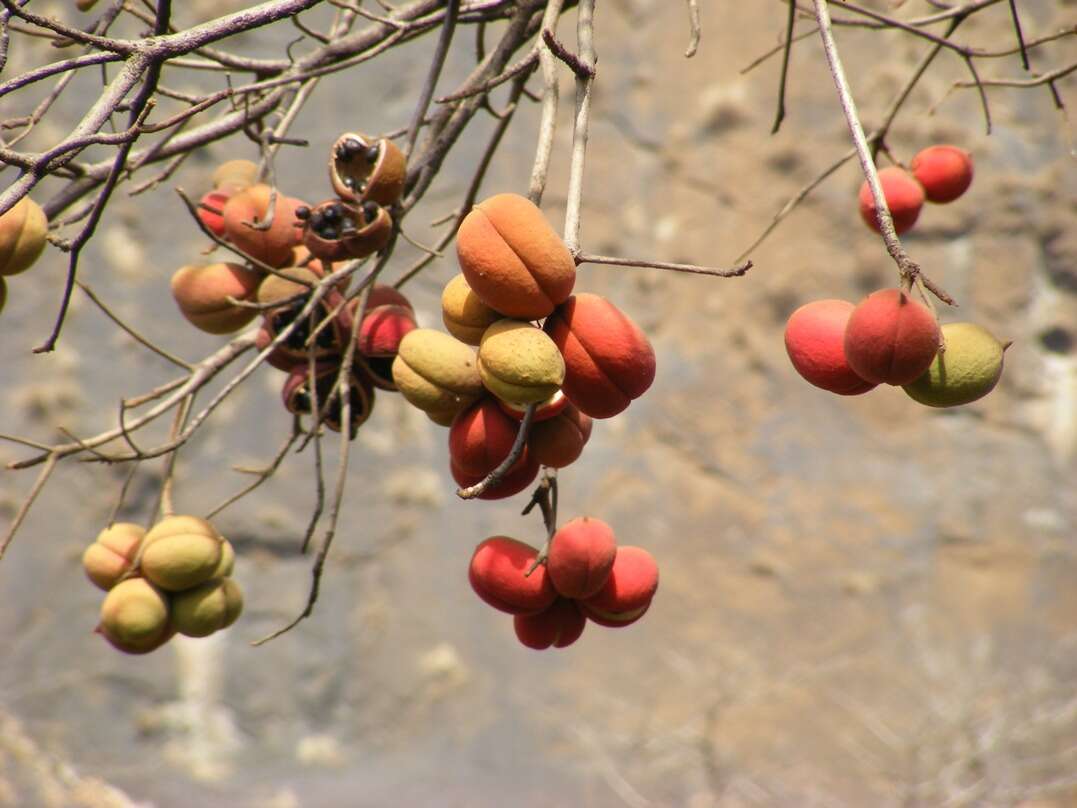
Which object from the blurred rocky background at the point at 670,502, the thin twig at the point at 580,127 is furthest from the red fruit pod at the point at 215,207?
the blurred rocky background at the point at 670,502

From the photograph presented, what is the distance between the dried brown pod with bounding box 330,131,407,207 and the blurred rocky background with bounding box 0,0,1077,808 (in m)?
2.46

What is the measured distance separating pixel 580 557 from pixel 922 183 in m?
0.48

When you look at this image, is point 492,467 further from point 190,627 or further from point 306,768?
point 306,768

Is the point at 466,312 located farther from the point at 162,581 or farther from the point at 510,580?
the point at 162,581

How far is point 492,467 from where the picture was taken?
51 centimetres

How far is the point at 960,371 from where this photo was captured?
0.45 metres

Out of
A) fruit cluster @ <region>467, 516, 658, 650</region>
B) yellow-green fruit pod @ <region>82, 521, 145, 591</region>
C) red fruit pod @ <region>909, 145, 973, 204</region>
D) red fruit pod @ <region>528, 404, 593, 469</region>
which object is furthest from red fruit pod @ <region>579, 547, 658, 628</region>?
red fruit pod @ <region>909, 145, 973, 204</region>

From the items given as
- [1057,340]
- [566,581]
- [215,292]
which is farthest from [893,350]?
[1057,340]

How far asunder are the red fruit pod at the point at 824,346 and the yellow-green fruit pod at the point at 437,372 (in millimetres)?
156

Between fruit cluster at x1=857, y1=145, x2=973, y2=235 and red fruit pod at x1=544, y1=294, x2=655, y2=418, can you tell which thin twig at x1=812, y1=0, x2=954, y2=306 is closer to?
red fruit pod at x1=544, y1=294, x2=655, y2=418

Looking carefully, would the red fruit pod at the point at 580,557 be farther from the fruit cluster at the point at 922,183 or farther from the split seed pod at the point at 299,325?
the fruit cluster at the point at 922,183

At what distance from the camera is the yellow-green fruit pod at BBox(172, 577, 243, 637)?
700 mm

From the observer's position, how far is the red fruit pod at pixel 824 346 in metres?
0.48

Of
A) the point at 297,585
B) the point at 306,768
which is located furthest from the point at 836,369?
the point at 306,768
